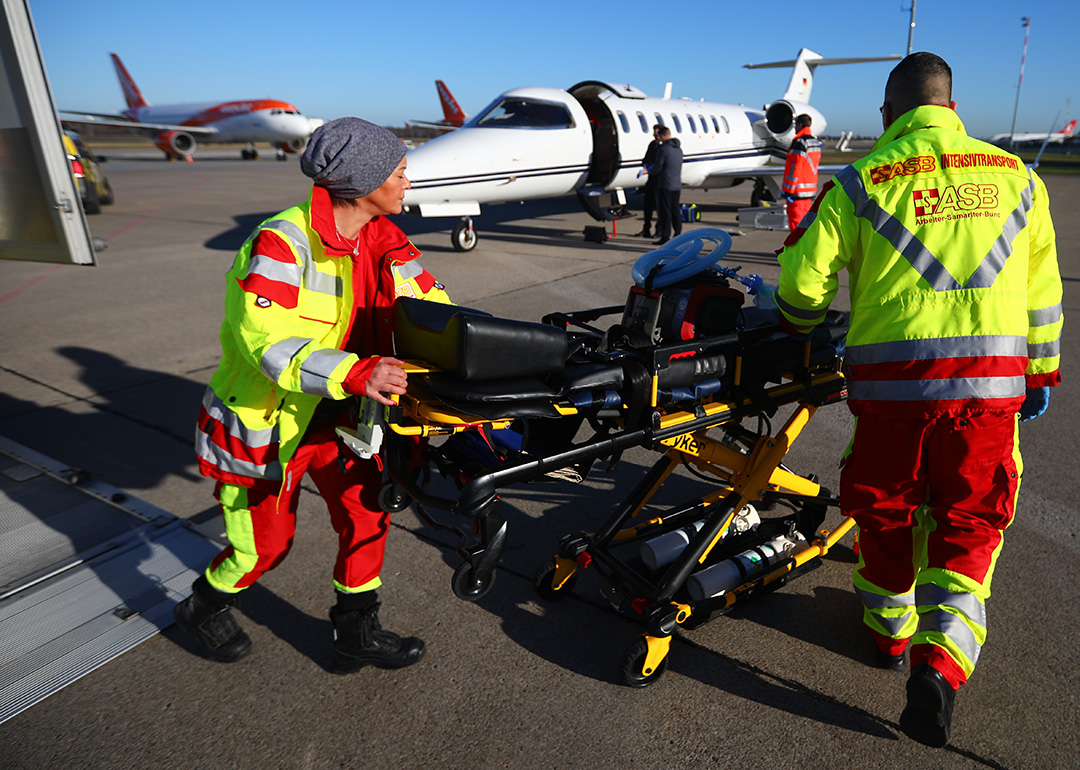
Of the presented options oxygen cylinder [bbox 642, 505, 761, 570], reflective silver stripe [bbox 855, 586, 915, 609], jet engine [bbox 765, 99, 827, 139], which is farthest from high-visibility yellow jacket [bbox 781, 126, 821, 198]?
reflective silver stripe [bbox 855, 586, 915, 609]

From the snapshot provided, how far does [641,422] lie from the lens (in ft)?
7.17

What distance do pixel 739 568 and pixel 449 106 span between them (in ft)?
92.1

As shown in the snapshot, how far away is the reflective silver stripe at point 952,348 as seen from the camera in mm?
1969

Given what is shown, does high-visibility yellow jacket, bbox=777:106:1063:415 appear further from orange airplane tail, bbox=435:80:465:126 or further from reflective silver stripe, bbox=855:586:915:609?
orange airplane tail, bbox=435:80:465:126

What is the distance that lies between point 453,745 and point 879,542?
156 centimetres

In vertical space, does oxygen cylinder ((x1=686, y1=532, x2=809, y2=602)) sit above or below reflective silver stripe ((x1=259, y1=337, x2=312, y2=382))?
below

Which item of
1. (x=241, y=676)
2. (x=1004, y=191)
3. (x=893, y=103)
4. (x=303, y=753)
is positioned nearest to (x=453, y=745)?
(x=303, y=753)

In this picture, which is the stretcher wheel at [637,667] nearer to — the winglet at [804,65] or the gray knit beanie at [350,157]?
the gray knit beanie at [350,157]

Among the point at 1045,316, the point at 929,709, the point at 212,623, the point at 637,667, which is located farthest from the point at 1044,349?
the point at 212,623

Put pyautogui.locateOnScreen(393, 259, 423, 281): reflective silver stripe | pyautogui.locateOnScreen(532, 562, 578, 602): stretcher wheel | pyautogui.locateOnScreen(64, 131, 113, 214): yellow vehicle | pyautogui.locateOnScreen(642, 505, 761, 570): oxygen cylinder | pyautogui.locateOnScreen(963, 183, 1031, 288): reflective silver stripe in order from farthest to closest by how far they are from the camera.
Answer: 1. pyautogui.locateOnScreen(64, 131, 113, 214): yellow vehicle
2. pyautogui.locateOnScreen(532, 562, 578, 602): stretcher wheel
3. pyautogui.locateOnScreen(642, 505, 761, 570): oxygen cylinder
4. pyautogui.locateOnScreen(393, 259, 423, 281): reflective silver stripe
5. pyautogui.locateOnScreen(963, 183, 1031, 288): reflective silver stripe

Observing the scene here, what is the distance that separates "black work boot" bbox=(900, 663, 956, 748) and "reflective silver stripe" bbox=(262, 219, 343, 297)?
2098 mm

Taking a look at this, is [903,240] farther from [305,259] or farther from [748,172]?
[748,172]

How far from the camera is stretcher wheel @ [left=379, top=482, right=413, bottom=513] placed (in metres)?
2.17

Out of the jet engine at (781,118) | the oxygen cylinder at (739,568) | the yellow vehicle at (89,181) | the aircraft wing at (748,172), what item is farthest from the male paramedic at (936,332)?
the yellow vehicle at (89,181)
